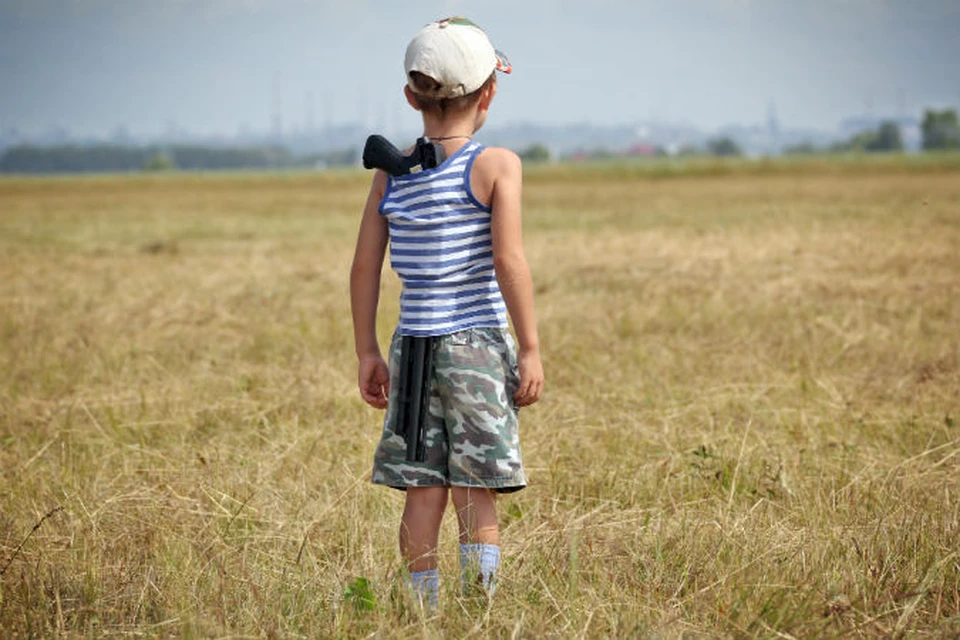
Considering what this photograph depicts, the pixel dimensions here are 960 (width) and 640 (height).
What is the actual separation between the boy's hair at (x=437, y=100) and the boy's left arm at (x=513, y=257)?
0.50 feet

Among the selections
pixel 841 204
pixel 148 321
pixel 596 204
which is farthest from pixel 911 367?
pixel 596 204

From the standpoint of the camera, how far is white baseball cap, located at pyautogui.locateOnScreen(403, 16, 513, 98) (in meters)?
2.83

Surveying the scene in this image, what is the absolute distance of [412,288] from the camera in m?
3.01

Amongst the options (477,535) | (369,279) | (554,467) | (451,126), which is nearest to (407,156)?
(451,126)

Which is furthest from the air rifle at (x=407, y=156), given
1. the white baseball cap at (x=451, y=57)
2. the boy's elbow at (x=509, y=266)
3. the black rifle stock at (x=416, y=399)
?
the black rifle stock at (x=416, y=399)

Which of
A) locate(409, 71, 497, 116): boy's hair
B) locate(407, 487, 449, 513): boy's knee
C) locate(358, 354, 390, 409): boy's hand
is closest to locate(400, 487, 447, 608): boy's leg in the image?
locate(407, 487, 449, 513): boy's knee

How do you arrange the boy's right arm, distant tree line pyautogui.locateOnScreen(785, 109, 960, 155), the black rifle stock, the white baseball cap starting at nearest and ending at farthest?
the white baseball cap, the black rifle stock, the boy's right arm, distant tree line pyautogui.locateOnScreen(785, 109, 960, 155)

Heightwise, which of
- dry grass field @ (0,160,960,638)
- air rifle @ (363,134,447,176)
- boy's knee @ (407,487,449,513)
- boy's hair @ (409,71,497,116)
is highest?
boy's hair @ (409,71,497,116)

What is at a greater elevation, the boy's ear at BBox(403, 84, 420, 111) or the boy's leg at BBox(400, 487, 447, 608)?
the boy's ear at BBox(403, 84, 420, 111)

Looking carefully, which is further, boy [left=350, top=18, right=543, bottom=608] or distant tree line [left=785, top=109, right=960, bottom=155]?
distant tree line [left=785, top=109, right=960, bottom=155]

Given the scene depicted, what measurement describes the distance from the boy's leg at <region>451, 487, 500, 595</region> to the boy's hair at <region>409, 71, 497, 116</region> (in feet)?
3.37

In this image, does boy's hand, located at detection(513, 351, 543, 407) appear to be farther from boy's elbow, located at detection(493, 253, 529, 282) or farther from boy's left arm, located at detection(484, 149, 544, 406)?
boy's elbow, located at detection(493, 253, 529, 282)

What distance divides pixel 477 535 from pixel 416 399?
1.45 feet

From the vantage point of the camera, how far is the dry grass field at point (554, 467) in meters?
2.88
